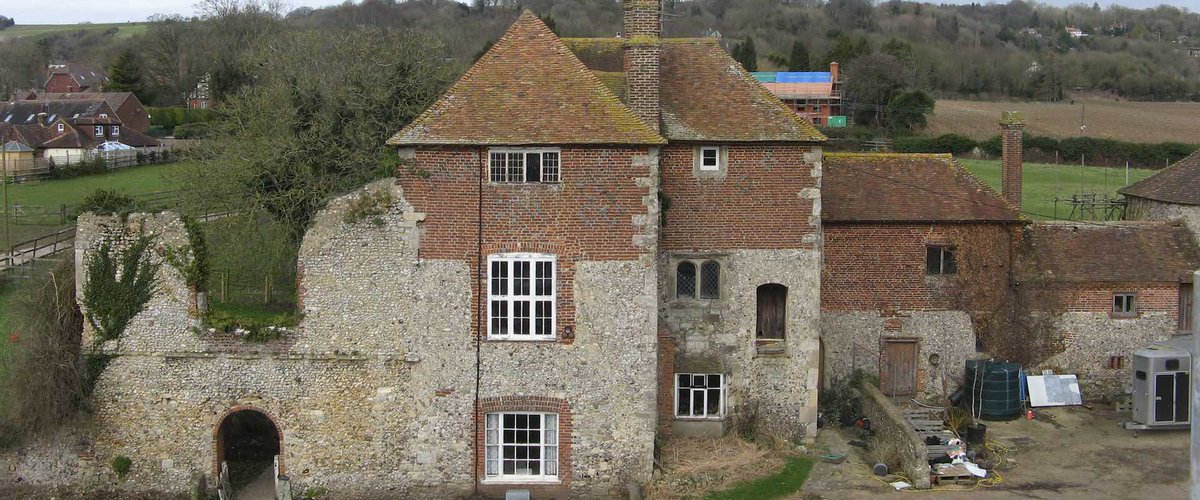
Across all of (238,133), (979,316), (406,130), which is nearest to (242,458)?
(406,130)

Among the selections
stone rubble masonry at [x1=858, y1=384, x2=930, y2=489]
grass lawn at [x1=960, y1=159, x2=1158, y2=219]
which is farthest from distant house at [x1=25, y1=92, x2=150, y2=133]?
stone rubble masonry at [x1=858, y1=384, x2=930, y2=489]

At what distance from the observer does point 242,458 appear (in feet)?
73.3

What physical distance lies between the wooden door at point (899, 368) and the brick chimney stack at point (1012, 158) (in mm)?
5241

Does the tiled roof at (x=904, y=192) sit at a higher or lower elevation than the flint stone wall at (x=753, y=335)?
higher

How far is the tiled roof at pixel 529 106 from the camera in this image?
19.3 m

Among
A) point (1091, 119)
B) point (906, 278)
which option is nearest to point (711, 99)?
point (906, 278)

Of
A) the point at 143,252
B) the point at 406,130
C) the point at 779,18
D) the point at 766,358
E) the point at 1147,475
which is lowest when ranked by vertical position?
the point at 1147,475

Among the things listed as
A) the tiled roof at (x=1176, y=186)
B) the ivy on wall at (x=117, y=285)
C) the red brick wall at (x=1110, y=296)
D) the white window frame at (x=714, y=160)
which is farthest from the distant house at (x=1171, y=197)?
the ivy on wall at (x=117, y=285)

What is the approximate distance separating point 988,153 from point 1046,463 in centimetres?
4368

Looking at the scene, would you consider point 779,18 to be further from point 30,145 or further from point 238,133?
point 238,133

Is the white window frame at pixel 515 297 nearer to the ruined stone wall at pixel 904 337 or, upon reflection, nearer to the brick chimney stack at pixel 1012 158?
the ruined stone wall at pixel 904 337

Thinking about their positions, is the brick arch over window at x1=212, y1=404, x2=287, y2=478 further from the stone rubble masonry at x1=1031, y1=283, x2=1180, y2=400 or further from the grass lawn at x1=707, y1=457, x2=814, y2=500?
the stone rubble masonry at x1=1031, y1=283, x2=1180, y2=400

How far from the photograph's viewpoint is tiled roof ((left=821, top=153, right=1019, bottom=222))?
989 inches

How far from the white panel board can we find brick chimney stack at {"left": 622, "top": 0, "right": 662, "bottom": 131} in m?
12.8
